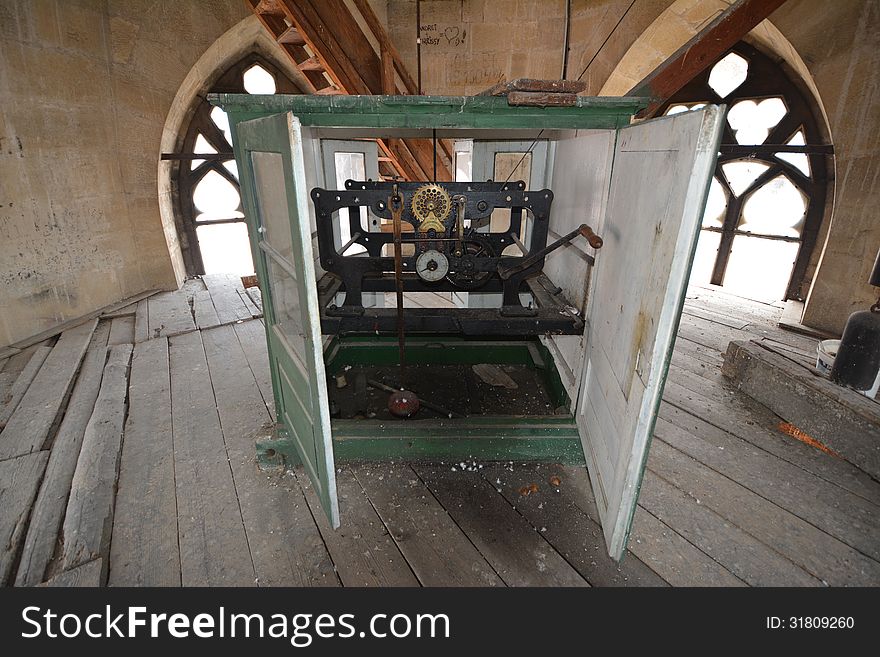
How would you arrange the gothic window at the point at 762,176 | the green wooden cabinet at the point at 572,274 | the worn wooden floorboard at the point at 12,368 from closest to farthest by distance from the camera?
the green wooden cabinet at the point at 572,274, the worn wooden floorboard at the point at 12,368, the gothic window at the point at 762,176

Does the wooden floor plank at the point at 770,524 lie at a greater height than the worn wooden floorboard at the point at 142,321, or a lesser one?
lesser

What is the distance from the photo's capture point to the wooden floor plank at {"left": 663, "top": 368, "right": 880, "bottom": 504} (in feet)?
7.04

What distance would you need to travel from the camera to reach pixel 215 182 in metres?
5.34

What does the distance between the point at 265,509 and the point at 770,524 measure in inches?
86.5

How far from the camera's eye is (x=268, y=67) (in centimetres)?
501

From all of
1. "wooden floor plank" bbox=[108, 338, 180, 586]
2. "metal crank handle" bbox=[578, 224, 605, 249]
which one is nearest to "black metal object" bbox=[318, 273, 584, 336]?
"metal crank handle" bbox=[578, 224, 605, 249]

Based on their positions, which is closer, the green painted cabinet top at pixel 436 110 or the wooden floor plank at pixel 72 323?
the green painted cabinet top at pixel 436 110

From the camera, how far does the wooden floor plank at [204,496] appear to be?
1691 millimetres

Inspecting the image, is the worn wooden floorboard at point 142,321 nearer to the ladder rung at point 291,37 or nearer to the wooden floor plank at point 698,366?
the ladder rung at point 291,37

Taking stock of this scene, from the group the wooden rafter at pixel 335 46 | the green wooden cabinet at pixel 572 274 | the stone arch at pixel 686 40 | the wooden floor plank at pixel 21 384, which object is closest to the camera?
the green wooden cabinet at pixel 572 274

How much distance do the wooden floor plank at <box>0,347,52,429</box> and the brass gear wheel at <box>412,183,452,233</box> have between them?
2672 millimetres

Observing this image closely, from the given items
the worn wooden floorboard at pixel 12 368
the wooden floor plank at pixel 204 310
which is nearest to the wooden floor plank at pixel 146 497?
the worn wooden floorboard at pixel 12 368

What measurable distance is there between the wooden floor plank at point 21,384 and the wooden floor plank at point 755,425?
13.0 feet

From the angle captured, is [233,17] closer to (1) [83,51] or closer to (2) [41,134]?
(1) [83,51]
